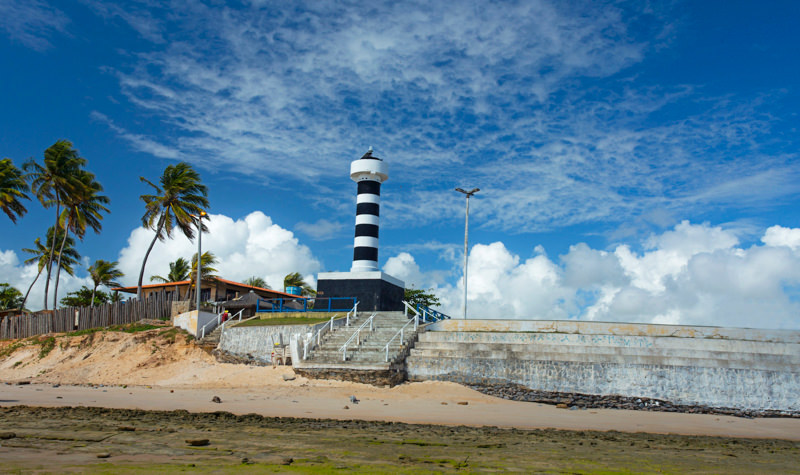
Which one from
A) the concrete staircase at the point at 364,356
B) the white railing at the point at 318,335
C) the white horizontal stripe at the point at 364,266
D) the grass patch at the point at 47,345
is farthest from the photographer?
the white horizontal stripe at the point at 364,266

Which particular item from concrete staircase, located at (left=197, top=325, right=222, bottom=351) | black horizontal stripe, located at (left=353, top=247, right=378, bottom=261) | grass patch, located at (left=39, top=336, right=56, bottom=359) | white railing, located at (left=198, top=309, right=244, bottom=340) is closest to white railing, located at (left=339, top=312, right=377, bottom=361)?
black horizontal stripe, located at (left=353, top=247, right=378, bottom=261)

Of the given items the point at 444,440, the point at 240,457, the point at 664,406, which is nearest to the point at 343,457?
the point at 240,457

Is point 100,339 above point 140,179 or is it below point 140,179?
below

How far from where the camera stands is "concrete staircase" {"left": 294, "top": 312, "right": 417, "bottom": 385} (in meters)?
16.8

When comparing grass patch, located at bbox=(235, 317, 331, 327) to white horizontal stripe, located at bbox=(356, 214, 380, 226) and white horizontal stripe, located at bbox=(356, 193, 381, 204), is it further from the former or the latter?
white horizontal stripe, located at bbox=(356, 193, 381, 204)

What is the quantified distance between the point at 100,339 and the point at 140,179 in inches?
538

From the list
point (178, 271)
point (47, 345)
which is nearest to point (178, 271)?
point (178, 271)

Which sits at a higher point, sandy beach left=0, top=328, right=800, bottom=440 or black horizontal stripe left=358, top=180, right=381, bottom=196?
black horizontal stripe left=358, top=180, right=381, bottom=196

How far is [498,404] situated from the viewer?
47.6ft

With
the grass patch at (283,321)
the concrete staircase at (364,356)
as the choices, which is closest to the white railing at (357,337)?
the concrete staircase at (364,356)

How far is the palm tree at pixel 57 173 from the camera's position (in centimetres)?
3381

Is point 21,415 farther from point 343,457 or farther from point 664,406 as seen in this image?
point 664,406

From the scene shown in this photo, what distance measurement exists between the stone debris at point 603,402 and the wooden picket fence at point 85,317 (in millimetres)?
18959

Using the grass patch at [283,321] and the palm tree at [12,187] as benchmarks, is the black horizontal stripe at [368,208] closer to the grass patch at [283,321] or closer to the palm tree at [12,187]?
the grass patch at [283,321]
